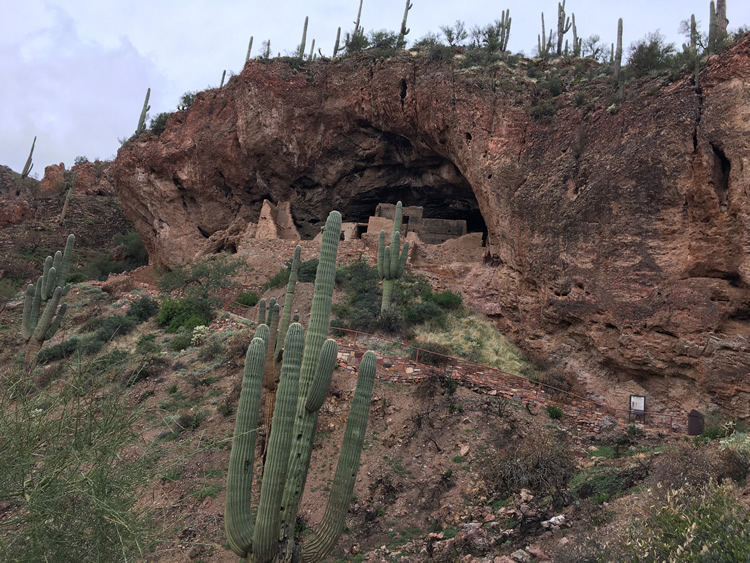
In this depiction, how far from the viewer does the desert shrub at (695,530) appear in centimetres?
456

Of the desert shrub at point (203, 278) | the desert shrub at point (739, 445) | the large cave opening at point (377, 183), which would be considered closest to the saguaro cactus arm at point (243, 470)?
the desert shrub at point (739, 445)

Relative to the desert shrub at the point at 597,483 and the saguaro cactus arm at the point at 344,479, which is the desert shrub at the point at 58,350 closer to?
the saguaro cactus arm at the point at 344,479

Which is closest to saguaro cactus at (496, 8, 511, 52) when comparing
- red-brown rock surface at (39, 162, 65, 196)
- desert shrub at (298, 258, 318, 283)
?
desert shrub at (298, 258, 318, 283)

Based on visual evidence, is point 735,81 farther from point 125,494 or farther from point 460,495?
point 125,494

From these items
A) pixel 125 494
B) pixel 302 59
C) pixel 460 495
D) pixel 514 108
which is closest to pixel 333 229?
pixel 125 494

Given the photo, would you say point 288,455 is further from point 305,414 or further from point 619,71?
point 619,71

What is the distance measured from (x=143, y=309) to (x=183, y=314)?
6.58 feet

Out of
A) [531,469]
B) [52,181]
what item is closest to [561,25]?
[531,469]

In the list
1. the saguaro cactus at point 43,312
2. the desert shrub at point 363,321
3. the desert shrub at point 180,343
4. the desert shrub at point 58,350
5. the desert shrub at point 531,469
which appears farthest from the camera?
the desert shrub at point 58,350

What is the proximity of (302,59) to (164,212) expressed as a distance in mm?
9675

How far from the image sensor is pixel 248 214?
25.7 meters

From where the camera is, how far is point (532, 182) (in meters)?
16.2

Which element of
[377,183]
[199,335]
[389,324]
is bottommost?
[199,335]

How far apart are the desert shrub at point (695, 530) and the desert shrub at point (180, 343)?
13349 millimetres
